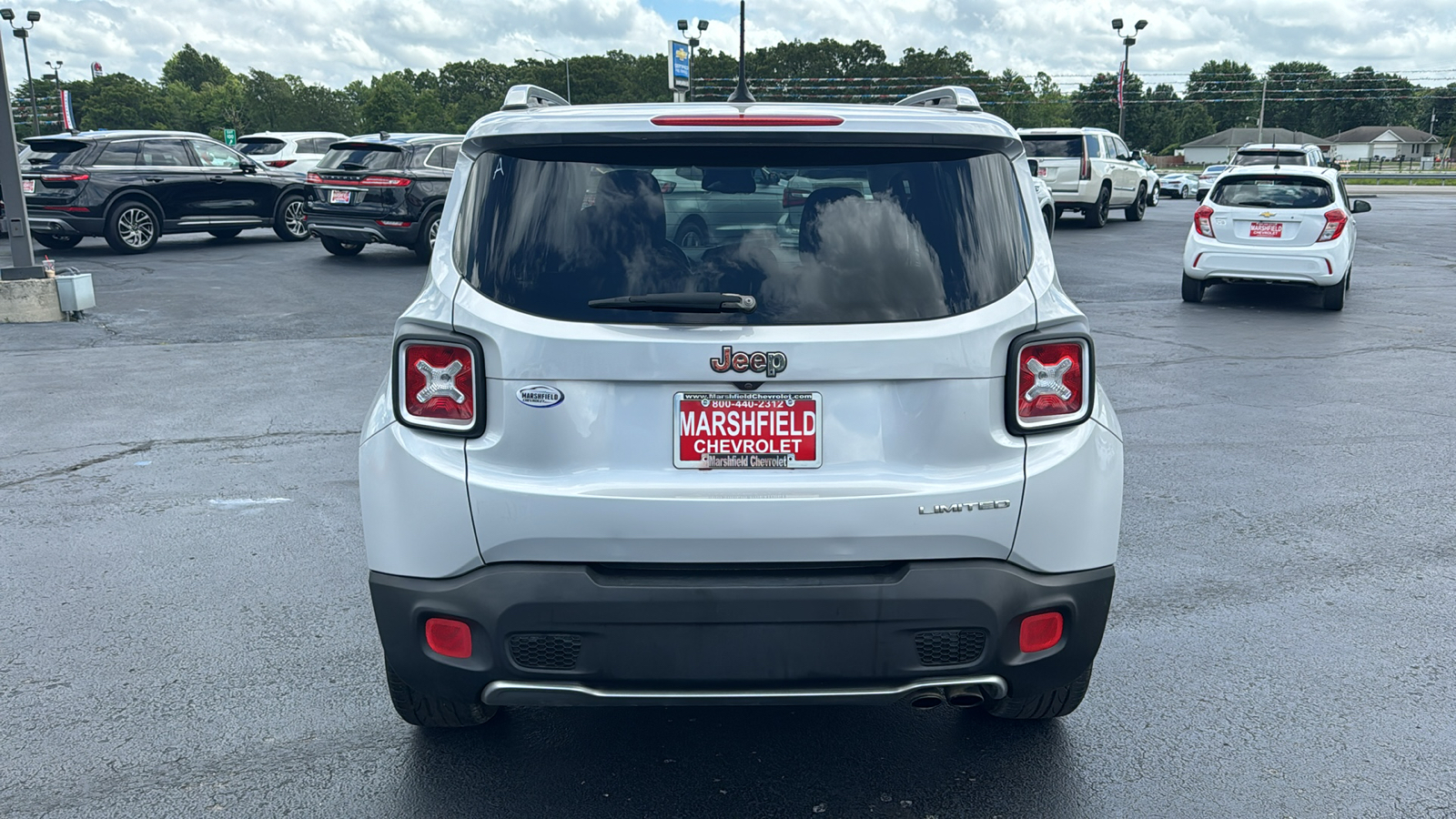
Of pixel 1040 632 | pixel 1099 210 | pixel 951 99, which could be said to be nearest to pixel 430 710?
pixel 1040 632

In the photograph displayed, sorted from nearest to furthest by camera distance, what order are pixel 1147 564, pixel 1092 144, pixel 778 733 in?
pixel 778 733, pixel 1147 564, pixel 1092 144

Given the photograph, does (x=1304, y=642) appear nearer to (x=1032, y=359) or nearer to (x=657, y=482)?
(x=1032, y=359)

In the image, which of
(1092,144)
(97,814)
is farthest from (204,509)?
(1092,144)

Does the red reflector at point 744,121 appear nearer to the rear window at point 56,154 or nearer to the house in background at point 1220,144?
the rear window at point 56,154

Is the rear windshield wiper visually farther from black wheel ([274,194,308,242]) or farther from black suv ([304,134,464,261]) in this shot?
black wheel ([274,194,308,242])

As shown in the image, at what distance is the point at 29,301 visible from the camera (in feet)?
40.0

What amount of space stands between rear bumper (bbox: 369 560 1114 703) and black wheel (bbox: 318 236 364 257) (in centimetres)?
1609

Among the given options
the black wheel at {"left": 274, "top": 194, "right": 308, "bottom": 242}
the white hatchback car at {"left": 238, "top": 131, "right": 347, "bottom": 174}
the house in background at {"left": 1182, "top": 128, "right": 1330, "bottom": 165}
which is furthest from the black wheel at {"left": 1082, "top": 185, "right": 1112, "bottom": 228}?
the house in background at {"left": 1182, "top": 128, "right": 1330, "bottom": 165}

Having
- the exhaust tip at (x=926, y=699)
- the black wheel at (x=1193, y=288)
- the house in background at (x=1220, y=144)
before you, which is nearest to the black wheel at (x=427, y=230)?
the black wheel at (x=1193, y=288)

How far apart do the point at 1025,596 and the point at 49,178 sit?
61.4 ft

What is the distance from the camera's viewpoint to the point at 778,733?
360 centimetres

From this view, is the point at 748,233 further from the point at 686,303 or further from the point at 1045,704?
the point at 1045,704

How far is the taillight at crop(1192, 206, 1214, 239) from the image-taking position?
13.8 metres

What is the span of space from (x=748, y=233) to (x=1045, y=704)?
1656mm
